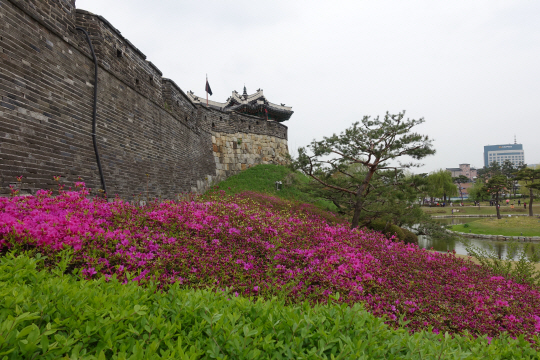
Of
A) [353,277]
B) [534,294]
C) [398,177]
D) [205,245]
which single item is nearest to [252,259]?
[205,245]

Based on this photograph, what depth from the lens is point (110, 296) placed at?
66.9 inches

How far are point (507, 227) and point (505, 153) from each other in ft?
689

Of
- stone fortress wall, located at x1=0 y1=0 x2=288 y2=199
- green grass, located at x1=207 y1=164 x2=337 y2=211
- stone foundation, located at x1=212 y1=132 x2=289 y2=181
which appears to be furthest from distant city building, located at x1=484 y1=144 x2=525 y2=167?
stone fortress wall, located at x1=0 y1=0 x2=288 y2=199

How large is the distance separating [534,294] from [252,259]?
3.38 metres

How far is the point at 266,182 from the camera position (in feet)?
53.4

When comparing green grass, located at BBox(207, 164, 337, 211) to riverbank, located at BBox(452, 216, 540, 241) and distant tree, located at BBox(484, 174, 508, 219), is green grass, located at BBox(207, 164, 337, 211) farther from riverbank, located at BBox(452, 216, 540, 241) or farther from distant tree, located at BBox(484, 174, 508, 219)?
distant tree, located at BBox(484, 174, 508, 219)

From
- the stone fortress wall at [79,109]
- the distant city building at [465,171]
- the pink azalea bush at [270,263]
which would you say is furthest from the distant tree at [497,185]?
the distant city building at [465,171]

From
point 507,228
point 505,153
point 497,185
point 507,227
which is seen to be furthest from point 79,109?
point 505,153

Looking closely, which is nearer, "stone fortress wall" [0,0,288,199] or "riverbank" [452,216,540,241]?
"stone fortress wall" [0,0,288,199]

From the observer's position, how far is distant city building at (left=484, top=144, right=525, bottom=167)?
176m

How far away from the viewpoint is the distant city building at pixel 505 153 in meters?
176

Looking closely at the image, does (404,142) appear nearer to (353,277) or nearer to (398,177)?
(398,177)

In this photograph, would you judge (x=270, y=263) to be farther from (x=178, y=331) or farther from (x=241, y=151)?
(x=241, y=151)

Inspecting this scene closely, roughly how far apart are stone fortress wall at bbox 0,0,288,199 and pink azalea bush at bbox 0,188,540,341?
1306 mm
